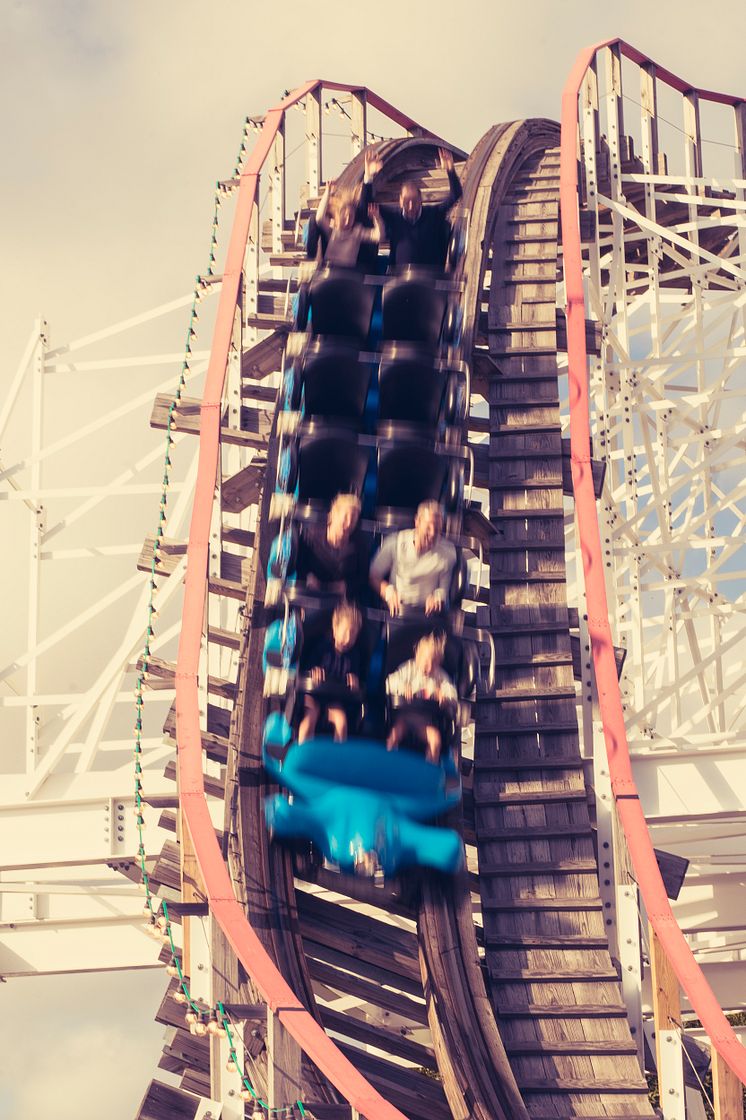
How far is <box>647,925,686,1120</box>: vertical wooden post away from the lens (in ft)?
18.6

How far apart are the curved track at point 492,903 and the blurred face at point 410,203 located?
0.49 m

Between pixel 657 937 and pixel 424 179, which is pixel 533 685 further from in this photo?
pixel 424 179

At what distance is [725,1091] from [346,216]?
4063mm

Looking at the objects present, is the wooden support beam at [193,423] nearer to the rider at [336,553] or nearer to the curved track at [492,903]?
the curved track at [492,903]

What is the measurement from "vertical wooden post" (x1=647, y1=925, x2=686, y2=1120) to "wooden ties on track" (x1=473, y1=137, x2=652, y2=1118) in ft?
0.33

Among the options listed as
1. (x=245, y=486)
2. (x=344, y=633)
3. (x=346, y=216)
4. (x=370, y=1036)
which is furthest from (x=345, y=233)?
(x=370, y=1036)

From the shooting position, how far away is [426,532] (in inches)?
252

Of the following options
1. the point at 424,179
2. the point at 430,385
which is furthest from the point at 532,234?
the point at 430,385

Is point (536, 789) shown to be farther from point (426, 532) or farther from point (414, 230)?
point (414, 230)

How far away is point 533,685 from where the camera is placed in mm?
6781

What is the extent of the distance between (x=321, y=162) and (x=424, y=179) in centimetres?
121

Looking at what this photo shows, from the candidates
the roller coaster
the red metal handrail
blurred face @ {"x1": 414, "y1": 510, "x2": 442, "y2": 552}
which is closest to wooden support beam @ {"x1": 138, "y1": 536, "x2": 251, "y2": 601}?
the roller coaster

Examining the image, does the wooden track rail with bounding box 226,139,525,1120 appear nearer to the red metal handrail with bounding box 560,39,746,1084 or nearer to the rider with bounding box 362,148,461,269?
the red metal handrail with bounding box 560,39,746,1084

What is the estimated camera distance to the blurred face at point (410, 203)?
7.49 m
